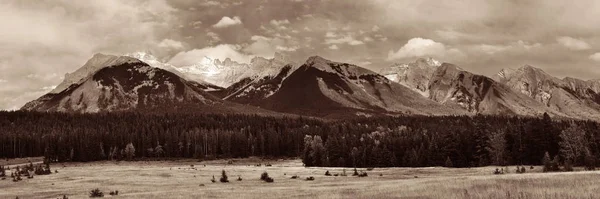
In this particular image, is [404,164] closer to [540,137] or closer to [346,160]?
[346,160]

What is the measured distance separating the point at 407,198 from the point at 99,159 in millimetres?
176653

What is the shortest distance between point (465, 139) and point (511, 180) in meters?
86.7

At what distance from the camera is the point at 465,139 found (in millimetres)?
128500

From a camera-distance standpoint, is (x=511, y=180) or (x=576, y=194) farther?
(x=511, y=180)

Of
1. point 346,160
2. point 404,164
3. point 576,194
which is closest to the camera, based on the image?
point 576,194

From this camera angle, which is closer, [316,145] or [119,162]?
[316,145]

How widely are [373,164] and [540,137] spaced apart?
4116cm

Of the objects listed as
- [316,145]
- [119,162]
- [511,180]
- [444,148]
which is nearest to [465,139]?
[444,148]

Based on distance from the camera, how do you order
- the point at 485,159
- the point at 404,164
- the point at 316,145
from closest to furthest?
the point at 485,159 → the point at 404,164 → the point at 316,145

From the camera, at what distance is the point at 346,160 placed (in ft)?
484

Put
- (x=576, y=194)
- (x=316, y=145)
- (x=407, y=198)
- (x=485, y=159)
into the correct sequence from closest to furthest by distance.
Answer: (x=576, y=194) < (x=407, y=198) < (x=485, y=159) < (x=316, y=145)

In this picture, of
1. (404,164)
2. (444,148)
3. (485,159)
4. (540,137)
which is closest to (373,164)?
(404,164)

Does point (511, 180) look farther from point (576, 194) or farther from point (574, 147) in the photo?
point (574, 147)

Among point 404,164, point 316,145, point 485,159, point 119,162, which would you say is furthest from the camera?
point 119,162
